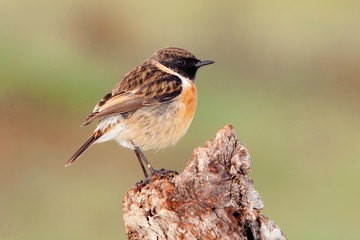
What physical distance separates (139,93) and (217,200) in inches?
97.5

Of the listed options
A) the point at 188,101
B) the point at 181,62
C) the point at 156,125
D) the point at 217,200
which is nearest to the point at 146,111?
the point at 156,125

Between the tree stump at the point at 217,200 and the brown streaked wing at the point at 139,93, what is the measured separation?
1.88 meters

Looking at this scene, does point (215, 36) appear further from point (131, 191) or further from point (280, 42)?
point (131, 191)

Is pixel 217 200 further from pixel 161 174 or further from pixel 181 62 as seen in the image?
pixel 181 62

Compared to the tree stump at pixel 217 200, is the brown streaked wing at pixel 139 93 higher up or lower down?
higher up

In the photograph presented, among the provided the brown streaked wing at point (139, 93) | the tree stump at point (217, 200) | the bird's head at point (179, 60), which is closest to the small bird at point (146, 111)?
the brown streaked wing at point (139, 93)

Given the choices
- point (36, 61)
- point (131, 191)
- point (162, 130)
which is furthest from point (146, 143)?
point (36, 61)

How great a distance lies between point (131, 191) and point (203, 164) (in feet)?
3.79

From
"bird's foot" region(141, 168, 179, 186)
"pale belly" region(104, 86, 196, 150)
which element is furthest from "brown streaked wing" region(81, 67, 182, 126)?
"bird's foot" region(141, 168, 179, 186)

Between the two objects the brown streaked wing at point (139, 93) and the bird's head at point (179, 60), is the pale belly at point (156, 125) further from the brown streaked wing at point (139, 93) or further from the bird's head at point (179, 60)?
the bird's head at point (179, 60)

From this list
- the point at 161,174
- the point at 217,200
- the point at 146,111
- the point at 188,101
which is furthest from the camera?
the point at 188,101

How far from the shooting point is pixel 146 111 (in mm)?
7566

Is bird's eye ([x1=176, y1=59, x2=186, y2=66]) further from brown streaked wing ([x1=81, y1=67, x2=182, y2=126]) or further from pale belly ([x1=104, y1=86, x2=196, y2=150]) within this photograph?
pale belly ([x1=104, y1=86, x2=196, y2=150])

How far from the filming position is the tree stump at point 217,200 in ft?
17.9
